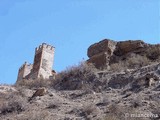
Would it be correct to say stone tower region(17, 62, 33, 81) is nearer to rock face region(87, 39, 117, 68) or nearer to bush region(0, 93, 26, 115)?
rock face region(87, 39, 117, 68)

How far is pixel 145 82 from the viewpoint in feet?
47.5

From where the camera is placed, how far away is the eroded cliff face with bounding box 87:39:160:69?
19.9 m

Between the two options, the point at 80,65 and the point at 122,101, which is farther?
the point at 80,65

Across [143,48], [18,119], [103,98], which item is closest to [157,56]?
[143,48]

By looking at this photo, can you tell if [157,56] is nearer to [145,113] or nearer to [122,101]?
[122,101]

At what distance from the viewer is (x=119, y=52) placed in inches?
848

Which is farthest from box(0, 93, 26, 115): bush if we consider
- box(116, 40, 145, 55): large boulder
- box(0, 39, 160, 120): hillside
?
box(116, 40, 145, 55): large boulder

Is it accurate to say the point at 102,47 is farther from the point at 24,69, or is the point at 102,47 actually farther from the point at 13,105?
Result: the point at 24,69

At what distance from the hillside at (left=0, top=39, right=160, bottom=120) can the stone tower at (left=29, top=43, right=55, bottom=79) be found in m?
22.4

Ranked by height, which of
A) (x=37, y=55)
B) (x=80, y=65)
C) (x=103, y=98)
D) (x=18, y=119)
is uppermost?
(x=37, y=55)

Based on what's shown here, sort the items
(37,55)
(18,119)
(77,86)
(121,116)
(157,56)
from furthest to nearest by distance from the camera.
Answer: (37,55) < (157,56) < (77,86) < (18,119) < (121,116)

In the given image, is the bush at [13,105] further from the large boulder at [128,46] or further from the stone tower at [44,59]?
the stone tower at [44,59]

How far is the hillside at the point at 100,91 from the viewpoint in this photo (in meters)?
11.7

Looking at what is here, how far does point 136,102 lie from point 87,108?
1506 millimetres
